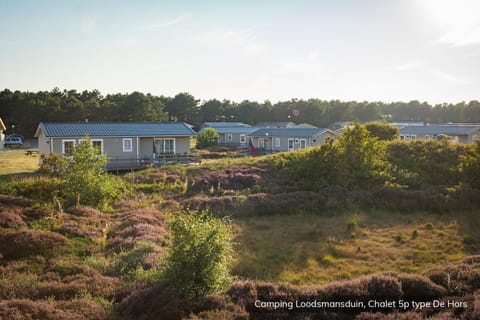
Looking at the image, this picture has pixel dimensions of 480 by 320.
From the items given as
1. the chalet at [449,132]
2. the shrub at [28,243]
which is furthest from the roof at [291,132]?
the shrub at [28,243]

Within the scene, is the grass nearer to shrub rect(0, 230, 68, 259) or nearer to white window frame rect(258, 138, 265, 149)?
shrub rect(0, 230, 68, 259)

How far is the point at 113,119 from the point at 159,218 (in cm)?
6008

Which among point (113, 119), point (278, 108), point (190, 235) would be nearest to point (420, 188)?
point (190, 235)

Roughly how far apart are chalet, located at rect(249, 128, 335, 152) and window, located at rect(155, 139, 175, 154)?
52.6 feet

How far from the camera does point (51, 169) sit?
69.4 ft

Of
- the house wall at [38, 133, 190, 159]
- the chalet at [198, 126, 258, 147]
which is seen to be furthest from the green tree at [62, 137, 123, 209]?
the chalet at [198, 126, 258, 147]

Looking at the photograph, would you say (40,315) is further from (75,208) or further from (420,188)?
(420,188)

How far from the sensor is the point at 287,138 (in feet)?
161

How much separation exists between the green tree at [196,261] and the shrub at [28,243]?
15.7ft

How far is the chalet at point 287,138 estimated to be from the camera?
4619 centimetres

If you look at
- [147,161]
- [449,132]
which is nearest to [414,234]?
[147,161]

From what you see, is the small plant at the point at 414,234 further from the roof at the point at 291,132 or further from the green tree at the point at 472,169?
the roof at the point at 291,132

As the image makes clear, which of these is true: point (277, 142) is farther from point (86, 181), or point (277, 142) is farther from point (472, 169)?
point (86, 181)

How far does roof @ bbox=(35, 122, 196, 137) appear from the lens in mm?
31062
